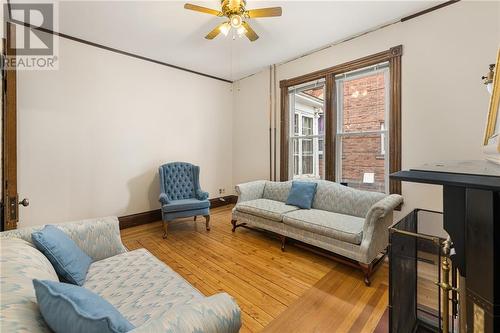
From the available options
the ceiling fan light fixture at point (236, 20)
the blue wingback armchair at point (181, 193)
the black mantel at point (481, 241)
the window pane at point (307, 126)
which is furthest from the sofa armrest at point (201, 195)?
the black mantel at point (481, 241)

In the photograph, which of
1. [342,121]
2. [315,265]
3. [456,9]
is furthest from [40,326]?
[456,9]

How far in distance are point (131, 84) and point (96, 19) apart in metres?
1.07

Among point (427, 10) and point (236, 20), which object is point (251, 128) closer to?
point (236, 20)

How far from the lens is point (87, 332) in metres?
0.69

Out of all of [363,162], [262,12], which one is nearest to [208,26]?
[262,12]

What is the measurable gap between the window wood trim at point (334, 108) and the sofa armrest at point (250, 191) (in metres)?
0.56

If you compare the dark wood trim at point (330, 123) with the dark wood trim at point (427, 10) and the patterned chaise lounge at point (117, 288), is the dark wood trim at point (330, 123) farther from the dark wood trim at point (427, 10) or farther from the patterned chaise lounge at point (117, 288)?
the patterned chaise lounge at point (117, 288)

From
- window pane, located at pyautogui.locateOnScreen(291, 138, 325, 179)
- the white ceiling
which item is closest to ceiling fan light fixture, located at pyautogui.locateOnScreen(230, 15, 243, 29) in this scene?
the white ceiling

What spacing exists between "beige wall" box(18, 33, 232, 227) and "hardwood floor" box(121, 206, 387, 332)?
3.01 feet

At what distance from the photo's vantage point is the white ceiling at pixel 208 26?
2.59 meters

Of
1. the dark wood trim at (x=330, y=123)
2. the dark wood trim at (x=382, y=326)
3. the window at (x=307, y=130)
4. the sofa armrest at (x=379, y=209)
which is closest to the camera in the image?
the dark wood trim at (x=382, y=326)

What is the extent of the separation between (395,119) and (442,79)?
0.62 m

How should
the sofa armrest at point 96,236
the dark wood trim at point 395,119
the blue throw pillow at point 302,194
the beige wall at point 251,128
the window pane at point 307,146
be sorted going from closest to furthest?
1. the sofa armrest at point 96,236
2. the dark wood trim at point 395,119
3. the blue throw pillow at point 302,194
4. the window pane at point 307,146
5. the beige wall at point 251,128

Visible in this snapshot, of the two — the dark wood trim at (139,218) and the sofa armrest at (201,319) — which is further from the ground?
the sofa armrest at (201,319)
